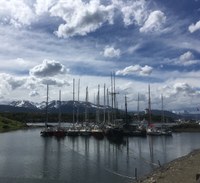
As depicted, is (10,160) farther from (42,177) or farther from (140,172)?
(140,172)

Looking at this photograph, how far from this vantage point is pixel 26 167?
70.4 meters

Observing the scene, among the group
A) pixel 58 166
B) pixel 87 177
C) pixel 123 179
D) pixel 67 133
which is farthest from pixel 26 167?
pixel 67 133

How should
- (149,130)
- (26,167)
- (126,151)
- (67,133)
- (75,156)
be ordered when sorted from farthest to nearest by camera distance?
(149,130)
(67,133)
(126,151)
(75,156)
(26,167)

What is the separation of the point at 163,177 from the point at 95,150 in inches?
2062

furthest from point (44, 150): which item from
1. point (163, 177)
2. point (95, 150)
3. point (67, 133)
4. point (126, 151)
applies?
point (163, 177)

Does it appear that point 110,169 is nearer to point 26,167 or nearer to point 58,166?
point 58,166

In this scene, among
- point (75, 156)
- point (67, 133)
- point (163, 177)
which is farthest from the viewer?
point (67, 133)

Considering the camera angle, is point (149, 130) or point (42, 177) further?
point (149, 130)

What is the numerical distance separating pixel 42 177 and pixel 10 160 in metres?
21.7

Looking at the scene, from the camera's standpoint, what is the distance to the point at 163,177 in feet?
168

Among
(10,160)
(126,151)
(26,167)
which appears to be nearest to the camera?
(26,167)

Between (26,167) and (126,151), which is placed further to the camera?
(126,151)

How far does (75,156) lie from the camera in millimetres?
89125

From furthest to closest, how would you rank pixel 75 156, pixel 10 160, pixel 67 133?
pixel 67 133 → pixel 75 156 → pixel 10 160
